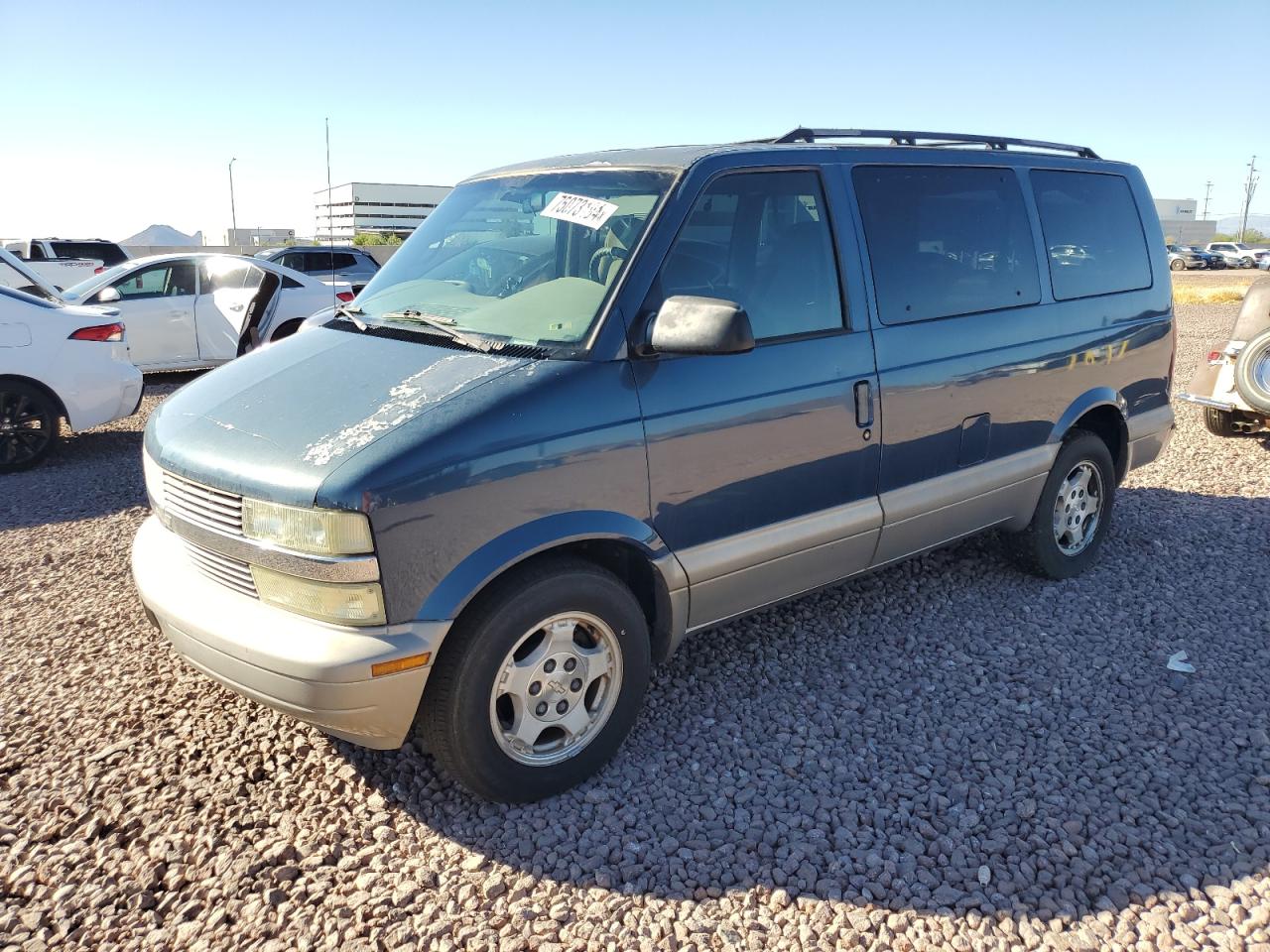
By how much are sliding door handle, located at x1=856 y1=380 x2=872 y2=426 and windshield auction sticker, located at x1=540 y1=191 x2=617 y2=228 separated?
1179mm

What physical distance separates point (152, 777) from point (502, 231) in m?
2.35

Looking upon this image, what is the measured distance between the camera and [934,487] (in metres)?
4.18

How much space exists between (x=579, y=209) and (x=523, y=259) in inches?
11.0

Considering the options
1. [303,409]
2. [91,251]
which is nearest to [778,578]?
[303,409]

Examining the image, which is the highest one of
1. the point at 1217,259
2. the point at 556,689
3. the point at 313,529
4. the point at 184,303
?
the point at 1217,259

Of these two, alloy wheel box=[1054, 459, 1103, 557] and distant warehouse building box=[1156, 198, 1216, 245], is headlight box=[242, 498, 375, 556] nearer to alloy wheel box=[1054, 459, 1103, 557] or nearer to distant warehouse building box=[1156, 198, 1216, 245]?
alloy wheel box=[1054, 459, 1103, 557]

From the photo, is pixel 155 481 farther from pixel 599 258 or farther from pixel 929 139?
pixel 929 139

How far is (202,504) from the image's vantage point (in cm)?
303

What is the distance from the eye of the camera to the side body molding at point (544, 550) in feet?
9.17

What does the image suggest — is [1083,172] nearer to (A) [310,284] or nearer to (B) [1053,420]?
(B) [1053,420]

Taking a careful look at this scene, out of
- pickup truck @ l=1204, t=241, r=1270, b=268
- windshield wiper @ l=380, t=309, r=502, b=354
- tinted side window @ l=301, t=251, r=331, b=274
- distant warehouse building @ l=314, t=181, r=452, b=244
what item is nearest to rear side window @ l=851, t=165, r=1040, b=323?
windshield wiper @ l=380, t=309, r=502, b=354

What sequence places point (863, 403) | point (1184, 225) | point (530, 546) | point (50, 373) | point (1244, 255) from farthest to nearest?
1. point (1184, 225)
2. point (1244, 255)
3. point (50, 373)
4. point (863, 403)
5. point (530, 546)

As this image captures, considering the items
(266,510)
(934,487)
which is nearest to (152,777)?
(266,510)

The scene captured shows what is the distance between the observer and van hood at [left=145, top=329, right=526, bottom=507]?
2794mm
